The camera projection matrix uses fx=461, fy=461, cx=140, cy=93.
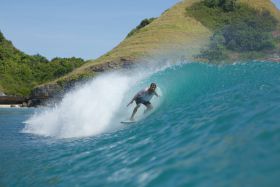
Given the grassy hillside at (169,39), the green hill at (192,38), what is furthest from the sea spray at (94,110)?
the grassy hillside at (169,39)

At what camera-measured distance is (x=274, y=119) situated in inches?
290

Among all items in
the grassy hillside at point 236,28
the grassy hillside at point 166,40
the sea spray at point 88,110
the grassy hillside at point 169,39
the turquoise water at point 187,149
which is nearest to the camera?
the turquoise water at point 187,149

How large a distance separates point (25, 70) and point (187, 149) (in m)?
99.1

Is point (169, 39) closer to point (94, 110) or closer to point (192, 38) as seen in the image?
point (192, 38)

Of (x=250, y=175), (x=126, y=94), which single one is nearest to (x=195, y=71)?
(x=126, y=94)

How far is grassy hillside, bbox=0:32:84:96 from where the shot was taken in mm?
93688

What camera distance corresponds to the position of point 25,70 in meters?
103

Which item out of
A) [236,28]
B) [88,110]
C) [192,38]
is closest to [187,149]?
[88,110]

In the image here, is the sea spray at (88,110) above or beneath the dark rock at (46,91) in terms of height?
above

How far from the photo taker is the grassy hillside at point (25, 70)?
9369 cm

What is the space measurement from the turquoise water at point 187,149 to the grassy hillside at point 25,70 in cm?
7949

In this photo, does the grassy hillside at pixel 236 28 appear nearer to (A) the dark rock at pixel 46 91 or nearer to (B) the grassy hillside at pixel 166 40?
(B) the grassy hillside at pixel 166 40

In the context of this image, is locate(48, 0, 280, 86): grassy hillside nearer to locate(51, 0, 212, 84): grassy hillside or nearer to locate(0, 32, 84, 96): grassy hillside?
locate(51, 0, 212, 84): grassy hillside

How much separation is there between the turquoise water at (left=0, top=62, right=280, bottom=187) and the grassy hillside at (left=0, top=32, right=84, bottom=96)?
7949cm
